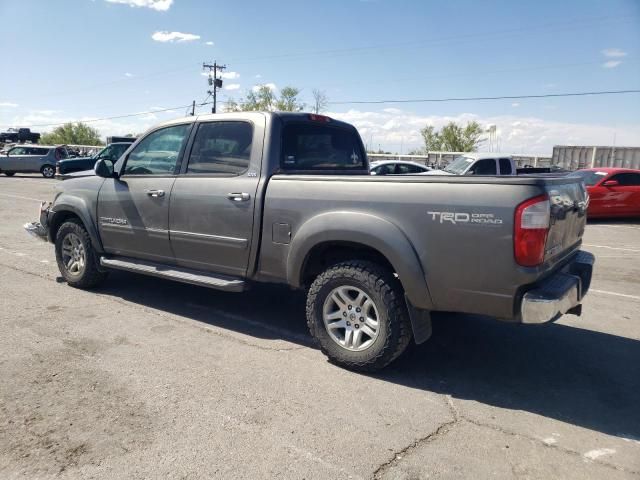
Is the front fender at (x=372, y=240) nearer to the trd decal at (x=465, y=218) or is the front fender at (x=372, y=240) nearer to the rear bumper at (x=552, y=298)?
the trd decal at (x=465, y=218)

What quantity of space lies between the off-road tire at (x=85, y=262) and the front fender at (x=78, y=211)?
110 millimetres

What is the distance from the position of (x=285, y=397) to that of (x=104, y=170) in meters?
3.28

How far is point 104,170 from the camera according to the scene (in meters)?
5.27

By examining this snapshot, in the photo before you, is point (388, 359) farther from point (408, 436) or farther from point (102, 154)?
point (102, 154)

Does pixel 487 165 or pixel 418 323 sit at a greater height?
pixel 487 165

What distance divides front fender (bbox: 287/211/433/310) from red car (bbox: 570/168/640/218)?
1193 cm

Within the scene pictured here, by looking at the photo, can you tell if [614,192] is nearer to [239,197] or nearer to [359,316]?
[359,316]

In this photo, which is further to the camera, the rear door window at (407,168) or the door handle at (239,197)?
the rear door window at (407,168)

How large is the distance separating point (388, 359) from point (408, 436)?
0.75 meters

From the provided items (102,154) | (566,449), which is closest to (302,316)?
(566,449)

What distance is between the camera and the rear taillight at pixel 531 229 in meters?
3.03

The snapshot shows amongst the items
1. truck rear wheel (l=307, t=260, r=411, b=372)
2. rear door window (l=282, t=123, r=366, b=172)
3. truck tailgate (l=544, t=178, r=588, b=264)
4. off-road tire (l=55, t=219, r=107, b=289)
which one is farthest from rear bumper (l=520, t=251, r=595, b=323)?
off-road tire (l=55, t=219, r=107, b=289)

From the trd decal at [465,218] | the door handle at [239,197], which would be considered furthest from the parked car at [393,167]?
the trd decal at [465,218]

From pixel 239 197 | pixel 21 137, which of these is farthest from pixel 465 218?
pixel 21 137
